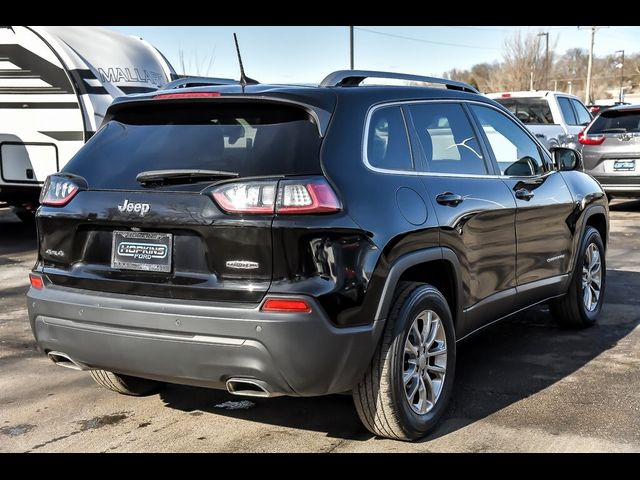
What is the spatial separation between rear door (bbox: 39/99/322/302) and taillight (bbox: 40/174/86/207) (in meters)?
0.04

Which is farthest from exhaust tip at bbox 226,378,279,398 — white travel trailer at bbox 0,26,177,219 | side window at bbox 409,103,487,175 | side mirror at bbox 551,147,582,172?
white travel trailer at bbox 0,26,177,219

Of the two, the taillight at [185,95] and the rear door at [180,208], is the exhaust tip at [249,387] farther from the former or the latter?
the taillight at [185,95]

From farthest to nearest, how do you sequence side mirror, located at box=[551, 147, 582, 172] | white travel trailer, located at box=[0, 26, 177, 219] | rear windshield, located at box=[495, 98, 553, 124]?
rear windshield, located at box=[495, 98, 553, 124] < white travel trailer, located at box=[0, 26, 177, 219] < side mirror, located at box=[551, 147, 582, 172]

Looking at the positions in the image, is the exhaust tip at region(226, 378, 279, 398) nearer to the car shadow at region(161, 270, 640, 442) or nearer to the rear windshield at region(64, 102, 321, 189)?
the car shadow at region(161, 270, 640, 442)

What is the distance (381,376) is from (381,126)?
4.08ft

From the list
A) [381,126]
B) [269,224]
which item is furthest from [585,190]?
[269,224]

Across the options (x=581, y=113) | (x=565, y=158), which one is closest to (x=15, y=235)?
(x=565, y=158)

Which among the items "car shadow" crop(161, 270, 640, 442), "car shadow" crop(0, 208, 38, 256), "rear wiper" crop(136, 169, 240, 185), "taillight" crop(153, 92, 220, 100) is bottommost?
"car shadow" crop(0, 208, 38, 256)

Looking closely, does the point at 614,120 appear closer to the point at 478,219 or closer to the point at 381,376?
the point at 478,219

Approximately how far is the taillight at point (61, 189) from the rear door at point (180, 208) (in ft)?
0.13

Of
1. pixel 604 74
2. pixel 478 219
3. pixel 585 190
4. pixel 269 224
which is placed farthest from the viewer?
pixel 604 74

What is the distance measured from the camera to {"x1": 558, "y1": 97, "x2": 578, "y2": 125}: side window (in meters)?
14.9
